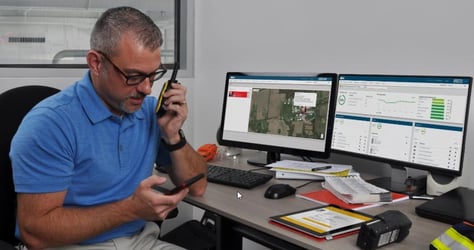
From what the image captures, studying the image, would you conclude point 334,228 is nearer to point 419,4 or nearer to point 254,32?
point 419,4

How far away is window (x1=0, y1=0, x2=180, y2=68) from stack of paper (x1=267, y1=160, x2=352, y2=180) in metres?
1.28

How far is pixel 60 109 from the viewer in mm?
1416

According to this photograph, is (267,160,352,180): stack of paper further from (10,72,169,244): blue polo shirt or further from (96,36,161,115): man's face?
(96,36,161,115): man's face

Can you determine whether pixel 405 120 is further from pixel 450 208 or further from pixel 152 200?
pixel 152 200

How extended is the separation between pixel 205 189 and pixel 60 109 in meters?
0.58

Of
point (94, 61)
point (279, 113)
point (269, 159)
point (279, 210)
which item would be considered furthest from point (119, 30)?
point (269, 159)

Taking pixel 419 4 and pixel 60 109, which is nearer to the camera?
pixel 60 109

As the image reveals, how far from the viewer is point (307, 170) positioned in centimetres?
187

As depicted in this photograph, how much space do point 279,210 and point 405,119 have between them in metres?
0.59

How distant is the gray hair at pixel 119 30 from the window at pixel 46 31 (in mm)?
1179

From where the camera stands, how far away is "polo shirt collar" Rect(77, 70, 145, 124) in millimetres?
1459

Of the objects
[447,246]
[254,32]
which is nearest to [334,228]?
[447,246]

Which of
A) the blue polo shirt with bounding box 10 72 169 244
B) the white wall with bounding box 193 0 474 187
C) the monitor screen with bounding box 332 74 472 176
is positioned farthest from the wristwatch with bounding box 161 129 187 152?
the white wall with bounding box 193 0 474 187

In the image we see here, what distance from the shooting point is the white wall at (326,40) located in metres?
1.79
